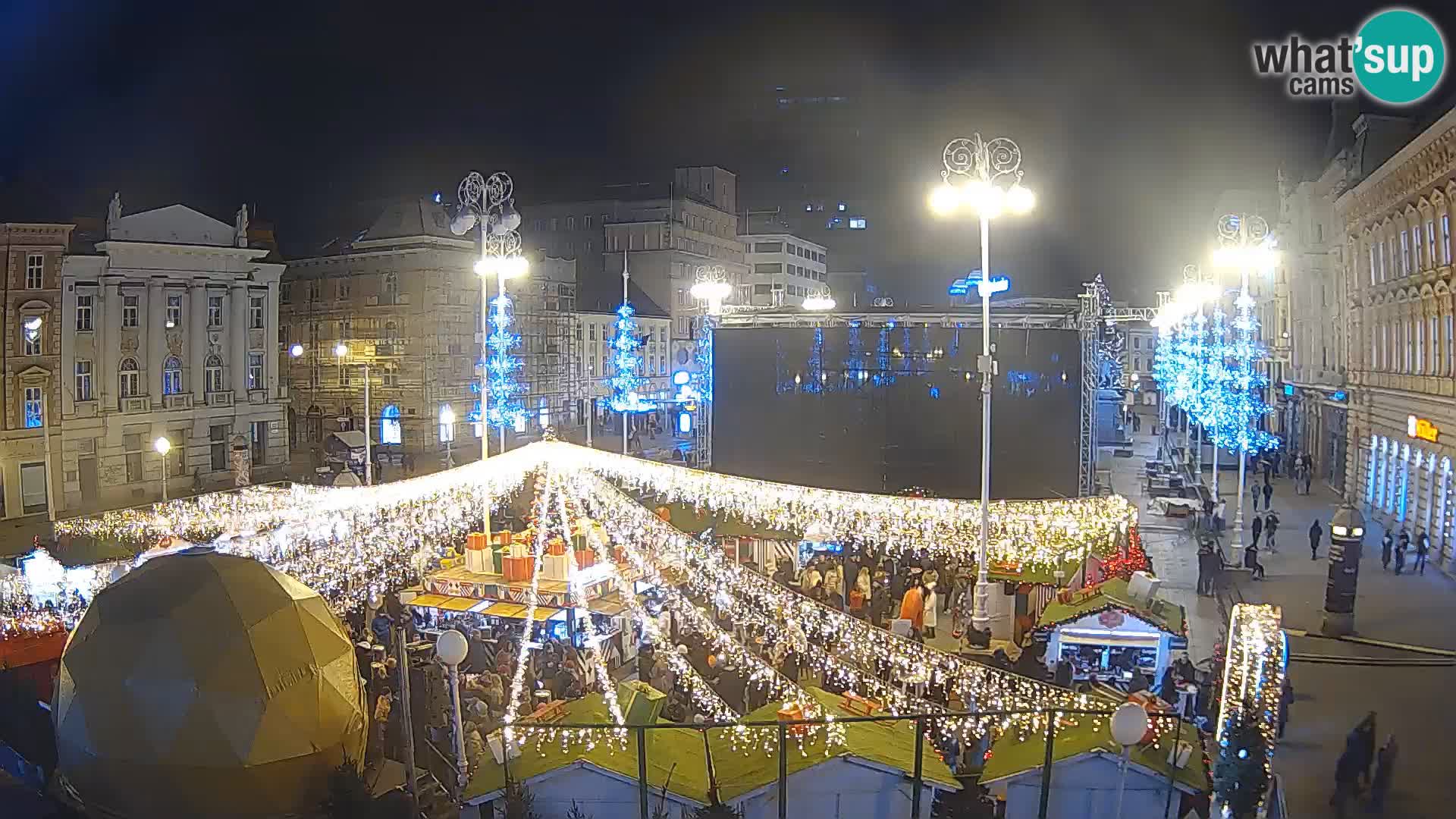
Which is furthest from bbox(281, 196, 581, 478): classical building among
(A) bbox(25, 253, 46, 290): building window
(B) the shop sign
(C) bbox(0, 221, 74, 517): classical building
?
(B) the shop sign

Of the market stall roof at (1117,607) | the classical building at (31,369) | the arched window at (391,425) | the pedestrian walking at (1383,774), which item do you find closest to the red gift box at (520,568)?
the market stall roof at (1117,607)

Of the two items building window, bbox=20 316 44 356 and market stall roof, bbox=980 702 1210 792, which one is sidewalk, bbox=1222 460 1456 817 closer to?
market stall roof, bbox=980 702 1210 792

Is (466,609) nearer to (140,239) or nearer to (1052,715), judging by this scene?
(1052,715)

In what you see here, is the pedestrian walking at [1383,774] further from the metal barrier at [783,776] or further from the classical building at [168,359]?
the classical building at [168,359]

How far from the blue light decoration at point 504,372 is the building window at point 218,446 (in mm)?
9978

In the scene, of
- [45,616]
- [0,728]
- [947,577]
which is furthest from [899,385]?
[0,728]

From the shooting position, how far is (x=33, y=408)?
31203mm

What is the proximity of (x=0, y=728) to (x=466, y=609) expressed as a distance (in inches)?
239

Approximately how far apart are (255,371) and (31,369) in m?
9.34

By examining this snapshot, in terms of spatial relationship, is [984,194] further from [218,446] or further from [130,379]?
[218,446]

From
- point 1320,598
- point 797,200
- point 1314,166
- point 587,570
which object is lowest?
point 1320,598

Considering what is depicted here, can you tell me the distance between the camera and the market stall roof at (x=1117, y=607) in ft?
46.4

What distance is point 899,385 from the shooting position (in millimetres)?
27375

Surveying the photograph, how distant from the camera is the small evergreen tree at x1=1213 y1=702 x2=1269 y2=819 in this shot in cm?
773
